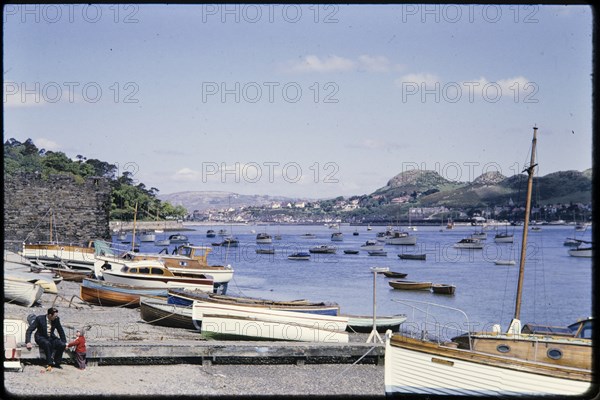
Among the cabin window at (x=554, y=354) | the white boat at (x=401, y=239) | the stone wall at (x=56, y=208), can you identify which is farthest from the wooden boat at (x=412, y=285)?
the white boat at (x=401, y=239)

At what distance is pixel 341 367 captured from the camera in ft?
53.5

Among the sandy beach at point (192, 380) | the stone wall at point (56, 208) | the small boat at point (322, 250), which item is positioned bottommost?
the small boat at point (322, 250)

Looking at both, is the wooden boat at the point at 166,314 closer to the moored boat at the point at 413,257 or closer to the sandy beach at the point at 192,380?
the sandy beach at the point at 192,380

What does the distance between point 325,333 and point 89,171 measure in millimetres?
64569

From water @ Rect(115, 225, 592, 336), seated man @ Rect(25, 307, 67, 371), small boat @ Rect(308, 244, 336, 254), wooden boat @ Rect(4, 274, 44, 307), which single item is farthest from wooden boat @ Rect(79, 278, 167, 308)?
small boat @ Rect(308, 244, 336, 254)

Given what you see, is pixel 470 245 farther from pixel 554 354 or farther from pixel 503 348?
pixel 554 354

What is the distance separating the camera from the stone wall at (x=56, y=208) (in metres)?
40.9

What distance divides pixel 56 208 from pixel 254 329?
2729cm

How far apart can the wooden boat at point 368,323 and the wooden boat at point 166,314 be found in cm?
533

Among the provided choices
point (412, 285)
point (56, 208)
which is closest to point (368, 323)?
point (412, 285)

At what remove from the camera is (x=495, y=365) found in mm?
11703

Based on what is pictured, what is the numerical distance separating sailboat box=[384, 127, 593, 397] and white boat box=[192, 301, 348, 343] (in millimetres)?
7156

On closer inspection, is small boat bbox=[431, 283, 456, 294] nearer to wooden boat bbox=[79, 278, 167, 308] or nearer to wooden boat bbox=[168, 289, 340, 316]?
wooden boat bbox=[168, 289, 340, 316]

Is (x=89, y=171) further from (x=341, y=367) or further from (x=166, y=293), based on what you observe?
(x=341, y=367)
